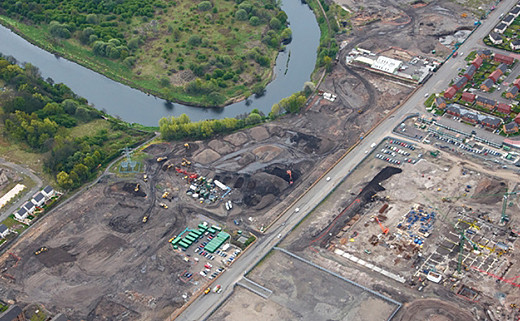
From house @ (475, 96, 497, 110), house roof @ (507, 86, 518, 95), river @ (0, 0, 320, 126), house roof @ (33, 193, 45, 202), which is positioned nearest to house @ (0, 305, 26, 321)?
house roof @ (33, 193, 45, 202)

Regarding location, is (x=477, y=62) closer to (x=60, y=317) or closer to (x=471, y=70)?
(x=471, y=70)

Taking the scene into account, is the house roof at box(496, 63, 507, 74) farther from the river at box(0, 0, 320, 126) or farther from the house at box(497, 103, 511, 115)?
the river at box(0, 0, 320, 126)

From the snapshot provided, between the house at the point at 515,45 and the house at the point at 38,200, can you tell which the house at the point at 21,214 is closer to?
the house at the point at 38,200

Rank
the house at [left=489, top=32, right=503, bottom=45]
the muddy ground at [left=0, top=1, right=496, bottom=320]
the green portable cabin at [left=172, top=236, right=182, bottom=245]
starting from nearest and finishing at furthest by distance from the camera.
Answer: the muddy ground at [left=0, top=1, right=496, bottom=320] < the green portable cabin at [left=172, top=236, right=182, bottom=245] < the house at [left=489, top=32, right=503, bottom=45]

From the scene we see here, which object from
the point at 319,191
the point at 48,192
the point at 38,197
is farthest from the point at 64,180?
the point at 319,191

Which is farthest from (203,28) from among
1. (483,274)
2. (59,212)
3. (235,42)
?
(483,274)
